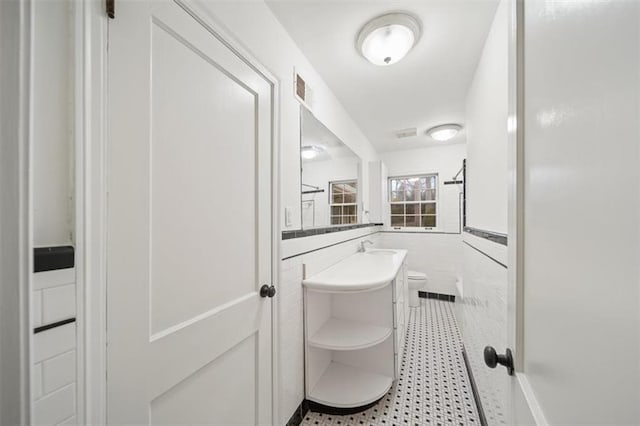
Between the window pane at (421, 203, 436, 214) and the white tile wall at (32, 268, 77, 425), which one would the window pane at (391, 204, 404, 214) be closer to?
the window pane at (421, 203, 436, 214)

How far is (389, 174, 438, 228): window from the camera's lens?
3959mm

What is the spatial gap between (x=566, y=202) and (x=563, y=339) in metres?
0.21

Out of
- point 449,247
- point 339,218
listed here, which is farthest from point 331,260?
point 449,247

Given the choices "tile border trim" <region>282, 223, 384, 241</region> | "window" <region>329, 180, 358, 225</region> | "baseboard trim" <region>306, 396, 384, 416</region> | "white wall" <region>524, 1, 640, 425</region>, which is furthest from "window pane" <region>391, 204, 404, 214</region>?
"white wall" <region>524, 1, 640, 425</region>

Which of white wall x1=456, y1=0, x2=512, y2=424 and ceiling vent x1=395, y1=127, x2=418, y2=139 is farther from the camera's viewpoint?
ceiling vent x1=395, y1=127, x2=418, y2=139

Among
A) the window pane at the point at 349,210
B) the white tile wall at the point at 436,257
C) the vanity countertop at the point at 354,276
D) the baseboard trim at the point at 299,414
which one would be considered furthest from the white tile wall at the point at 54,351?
the white tile wall at the point at 436,257

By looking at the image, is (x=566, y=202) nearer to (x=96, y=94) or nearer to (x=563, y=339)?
(x=563, y=339)

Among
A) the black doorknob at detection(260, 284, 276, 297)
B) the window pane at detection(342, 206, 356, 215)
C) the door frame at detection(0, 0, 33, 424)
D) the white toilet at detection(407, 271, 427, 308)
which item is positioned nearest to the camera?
the door frame at detection(0, 0, 33, 424)

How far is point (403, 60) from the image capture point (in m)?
1.75

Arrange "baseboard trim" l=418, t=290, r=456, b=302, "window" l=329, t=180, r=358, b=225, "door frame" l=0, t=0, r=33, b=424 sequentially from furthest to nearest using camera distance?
"baseboard trim" l=418, t=290, r=456, b=302
"window" l=329, t=180, r=358, b=225
"door frame" l=0, t=0, r=33, b=424

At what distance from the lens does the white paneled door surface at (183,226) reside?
64cm

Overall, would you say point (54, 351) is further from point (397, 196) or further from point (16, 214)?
point (397, 196)

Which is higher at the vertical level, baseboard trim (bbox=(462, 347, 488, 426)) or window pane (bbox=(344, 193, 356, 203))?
window pane (bbox=(344, 193, 356, 203))

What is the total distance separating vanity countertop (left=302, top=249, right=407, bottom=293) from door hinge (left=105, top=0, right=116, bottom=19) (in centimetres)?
142
